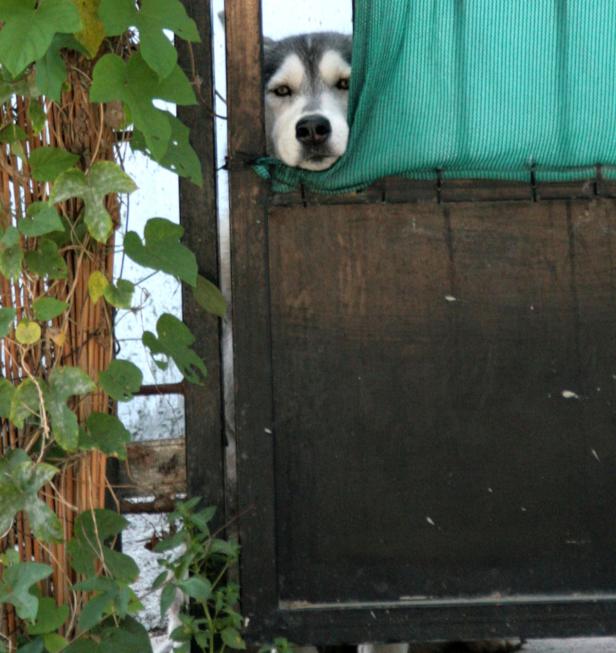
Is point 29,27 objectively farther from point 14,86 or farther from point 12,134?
point 12,134

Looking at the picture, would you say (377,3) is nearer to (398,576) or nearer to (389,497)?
(389,497)

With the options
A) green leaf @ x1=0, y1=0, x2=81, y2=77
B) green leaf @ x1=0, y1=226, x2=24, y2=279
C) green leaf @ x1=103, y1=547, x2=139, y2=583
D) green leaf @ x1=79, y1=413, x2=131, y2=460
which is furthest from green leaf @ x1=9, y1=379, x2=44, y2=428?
green leaf @ x1=0, y1=0, x2=81, y2=77

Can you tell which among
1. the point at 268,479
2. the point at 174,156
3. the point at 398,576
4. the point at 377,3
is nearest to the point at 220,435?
the point at 268,479

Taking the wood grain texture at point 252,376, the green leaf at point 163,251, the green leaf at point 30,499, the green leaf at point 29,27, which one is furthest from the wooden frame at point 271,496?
the green leaf at point 29,27

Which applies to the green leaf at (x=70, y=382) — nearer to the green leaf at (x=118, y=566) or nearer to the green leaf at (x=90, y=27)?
the green leaf at (x=118, y=566)

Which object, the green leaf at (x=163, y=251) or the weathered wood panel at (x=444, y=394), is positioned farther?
the weathered wood panel at (x=444, y=394)

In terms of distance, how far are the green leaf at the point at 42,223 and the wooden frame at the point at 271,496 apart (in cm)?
71

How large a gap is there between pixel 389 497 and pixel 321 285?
0.59m

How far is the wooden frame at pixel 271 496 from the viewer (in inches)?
118

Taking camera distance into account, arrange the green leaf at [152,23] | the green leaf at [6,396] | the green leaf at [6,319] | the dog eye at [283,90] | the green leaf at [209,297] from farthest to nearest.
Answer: the dog eye at [283,90] → the green leaf at [209,297] → the green leaf at [6,396] → the green leaf at [6,319] → the green leaf at [152,23]

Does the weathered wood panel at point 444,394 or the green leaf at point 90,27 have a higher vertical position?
the green leaf at point 90,27

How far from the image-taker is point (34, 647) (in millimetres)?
2514

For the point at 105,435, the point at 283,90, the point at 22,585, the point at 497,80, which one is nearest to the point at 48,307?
the point at 105,435

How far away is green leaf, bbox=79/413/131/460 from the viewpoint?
2596 millimetres
